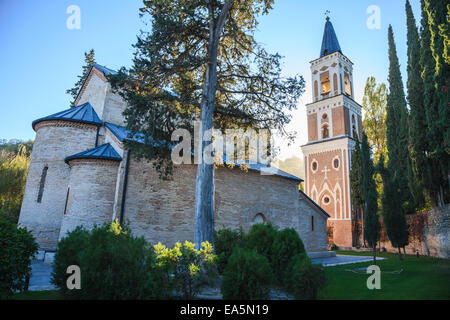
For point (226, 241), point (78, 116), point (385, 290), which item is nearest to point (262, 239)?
point (226, 241)

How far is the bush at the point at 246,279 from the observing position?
15.5ft

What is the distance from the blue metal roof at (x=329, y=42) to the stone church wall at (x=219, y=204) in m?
19.8

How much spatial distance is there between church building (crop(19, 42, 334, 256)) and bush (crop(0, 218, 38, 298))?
4.56m

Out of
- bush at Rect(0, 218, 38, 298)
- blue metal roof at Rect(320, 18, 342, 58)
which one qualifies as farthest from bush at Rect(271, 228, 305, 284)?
blue metal roof at Rect(320, 18, 342, 58)

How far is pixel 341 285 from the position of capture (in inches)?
314

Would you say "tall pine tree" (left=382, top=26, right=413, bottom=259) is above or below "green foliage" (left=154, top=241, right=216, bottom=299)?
above

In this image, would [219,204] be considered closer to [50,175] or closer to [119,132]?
[119,132]

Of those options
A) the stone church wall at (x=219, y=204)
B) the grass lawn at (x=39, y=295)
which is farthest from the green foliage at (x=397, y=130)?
the grass lawn at (x=39, y=295)

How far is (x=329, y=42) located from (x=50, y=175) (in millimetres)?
31483

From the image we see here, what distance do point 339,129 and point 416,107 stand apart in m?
12.5

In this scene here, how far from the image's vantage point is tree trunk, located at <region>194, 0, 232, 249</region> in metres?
8.52

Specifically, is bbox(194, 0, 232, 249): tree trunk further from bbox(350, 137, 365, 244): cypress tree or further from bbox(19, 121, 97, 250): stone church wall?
bbox(350, 137, 365, 244): cypress tree

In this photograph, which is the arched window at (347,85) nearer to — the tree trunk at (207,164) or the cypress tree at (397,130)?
the cypress tree at (397,130)
